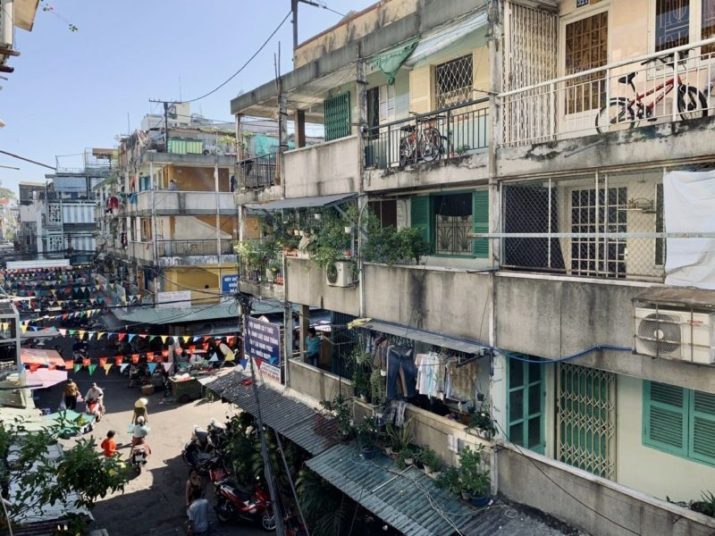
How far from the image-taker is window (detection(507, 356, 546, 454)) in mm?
9586

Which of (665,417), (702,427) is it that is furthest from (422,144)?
(702,427)

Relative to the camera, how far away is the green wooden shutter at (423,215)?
12312 millimetres

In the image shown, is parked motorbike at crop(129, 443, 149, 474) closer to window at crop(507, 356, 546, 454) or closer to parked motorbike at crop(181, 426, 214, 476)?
A: parked motorbike at crop(181, 426, 214, 476)

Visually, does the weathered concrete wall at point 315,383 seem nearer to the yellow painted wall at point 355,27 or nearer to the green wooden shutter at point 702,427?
the green wooden shutter at point 702,427

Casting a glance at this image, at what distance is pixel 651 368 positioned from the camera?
279 inches

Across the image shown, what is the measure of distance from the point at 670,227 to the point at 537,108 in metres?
3.58

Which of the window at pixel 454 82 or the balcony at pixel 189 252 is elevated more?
the window at pixel 454 82

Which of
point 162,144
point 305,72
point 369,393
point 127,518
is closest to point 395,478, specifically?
point 369,393

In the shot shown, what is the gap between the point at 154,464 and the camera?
17266 mm

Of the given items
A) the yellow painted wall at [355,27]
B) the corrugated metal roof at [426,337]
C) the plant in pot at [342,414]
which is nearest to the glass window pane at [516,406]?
the corrugated metal roof at [426,337]

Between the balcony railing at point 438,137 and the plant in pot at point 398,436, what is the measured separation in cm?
517

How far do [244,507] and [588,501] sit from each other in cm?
862

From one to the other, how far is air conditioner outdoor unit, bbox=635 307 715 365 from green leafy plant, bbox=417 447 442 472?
14.5ft

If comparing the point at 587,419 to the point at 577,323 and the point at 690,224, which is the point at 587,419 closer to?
the point at 577,323
